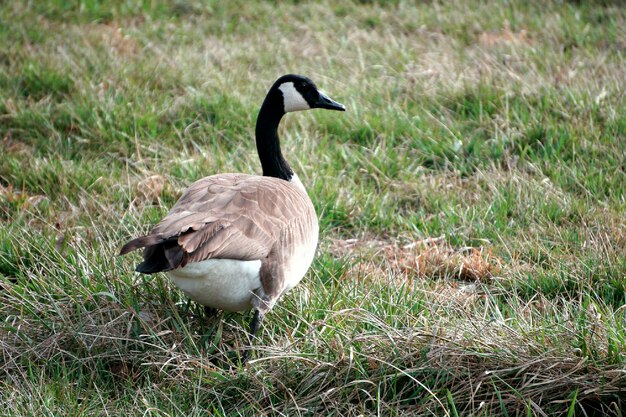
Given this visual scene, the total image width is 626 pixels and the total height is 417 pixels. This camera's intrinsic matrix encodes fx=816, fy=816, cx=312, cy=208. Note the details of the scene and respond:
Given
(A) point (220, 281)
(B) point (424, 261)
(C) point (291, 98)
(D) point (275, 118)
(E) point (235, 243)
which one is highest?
(C) point (291, 98)

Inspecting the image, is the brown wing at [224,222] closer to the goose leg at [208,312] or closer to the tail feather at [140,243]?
the tail feather at [140,243]

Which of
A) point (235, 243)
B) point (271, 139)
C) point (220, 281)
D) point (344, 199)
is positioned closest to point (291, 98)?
point (271, 139)

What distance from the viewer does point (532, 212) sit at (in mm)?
5293

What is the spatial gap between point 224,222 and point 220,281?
0.91ft

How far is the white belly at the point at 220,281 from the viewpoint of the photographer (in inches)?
147

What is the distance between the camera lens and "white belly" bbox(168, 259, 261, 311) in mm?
3725

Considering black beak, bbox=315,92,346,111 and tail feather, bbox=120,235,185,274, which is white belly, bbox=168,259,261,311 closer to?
tail feather, bbox=120,235,185,274

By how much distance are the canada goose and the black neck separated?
34cm

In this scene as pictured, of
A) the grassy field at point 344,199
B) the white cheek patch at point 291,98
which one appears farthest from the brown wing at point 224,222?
the white cheek patch at point 291,98

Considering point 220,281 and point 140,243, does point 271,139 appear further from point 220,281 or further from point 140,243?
point 140,243

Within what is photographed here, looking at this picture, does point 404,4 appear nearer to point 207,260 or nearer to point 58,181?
point 58,181

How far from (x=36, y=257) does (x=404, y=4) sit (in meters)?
6.10

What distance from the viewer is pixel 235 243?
12.5 ft

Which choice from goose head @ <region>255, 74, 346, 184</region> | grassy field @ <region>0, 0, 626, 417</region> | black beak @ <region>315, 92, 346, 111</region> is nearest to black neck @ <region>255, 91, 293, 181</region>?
goose head @ <region>255, 74, 346, 184</region>
